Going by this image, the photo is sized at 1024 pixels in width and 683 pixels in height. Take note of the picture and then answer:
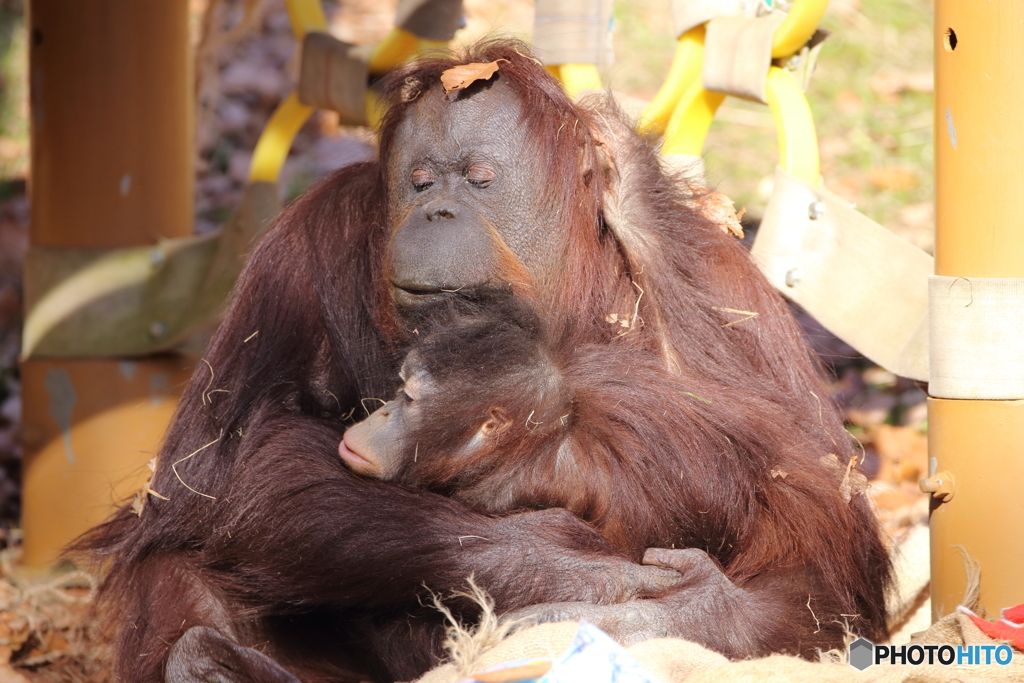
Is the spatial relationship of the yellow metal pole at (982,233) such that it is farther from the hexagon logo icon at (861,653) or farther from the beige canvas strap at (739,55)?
the beige canvas strap at (739,55)

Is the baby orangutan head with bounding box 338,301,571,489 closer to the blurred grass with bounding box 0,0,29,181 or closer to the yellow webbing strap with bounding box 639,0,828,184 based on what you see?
the yellow webbing strap with bounding box 639,0,828,184

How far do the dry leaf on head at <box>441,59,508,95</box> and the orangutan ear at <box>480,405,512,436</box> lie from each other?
0.73 m

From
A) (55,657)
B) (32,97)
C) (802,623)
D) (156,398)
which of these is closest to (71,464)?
(156,398)

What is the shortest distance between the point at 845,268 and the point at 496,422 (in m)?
1.11

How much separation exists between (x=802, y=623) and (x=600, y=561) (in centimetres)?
41

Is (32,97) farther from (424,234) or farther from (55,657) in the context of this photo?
(424,234)

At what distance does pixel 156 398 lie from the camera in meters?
3.49

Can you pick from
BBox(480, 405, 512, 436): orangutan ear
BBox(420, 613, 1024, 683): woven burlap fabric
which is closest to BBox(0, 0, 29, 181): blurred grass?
BBox(480, 405, 512, 436): orangutan ear

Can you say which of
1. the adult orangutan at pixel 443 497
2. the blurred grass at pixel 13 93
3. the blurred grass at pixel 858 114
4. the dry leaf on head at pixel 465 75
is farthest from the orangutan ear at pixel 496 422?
the blurred grass at pixel 13 93

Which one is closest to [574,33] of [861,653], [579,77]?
[579,77]

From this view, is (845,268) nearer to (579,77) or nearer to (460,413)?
(579,77)

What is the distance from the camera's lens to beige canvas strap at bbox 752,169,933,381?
8.53 feet

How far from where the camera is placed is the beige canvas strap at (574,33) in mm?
3033

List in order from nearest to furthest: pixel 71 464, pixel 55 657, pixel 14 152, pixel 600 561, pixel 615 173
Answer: pixel 600 561, pixel 615 173, pixel 55 657, pixel 71 464, pixel 14 152
